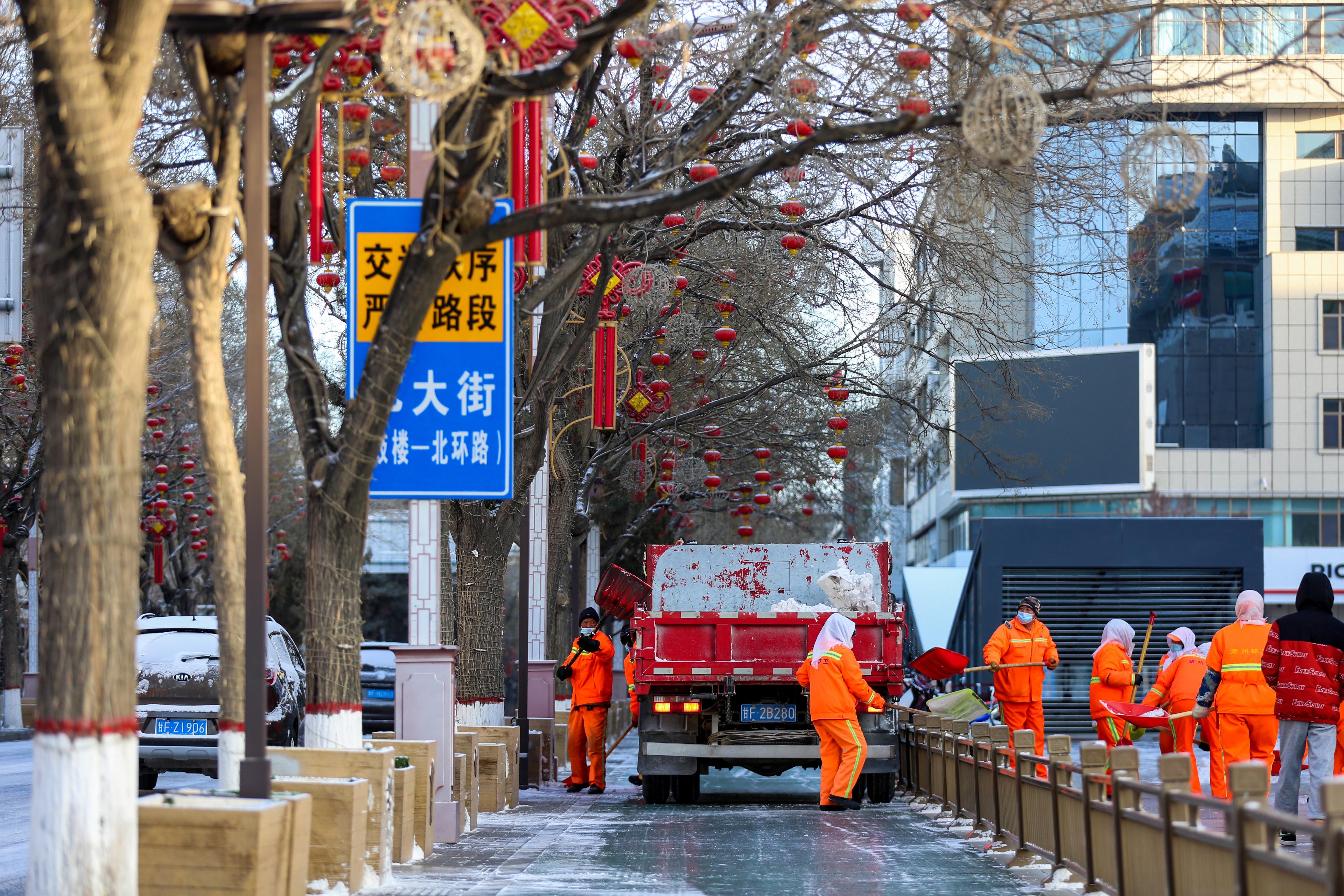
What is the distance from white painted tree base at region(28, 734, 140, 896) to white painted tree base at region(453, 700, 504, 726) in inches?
380

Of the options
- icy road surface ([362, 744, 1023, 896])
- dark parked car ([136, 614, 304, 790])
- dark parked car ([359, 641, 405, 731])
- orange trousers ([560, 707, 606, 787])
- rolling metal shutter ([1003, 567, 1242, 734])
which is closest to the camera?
icy road surface ([362, 744, 1023, 896])

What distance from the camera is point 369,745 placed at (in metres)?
10.9

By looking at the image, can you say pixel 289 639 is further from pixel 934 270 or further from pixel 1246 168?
pixel 1246 168

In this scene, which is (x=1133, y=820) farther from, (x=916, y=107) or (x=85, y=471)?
(x=85, y=471)

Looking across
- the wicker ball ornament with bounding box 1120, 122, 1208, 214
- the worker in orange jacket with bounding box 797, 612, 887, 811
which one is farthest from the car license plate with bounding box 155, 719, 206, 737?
the wicker ball ornament with bounding box 1120, 122, 1208, 214

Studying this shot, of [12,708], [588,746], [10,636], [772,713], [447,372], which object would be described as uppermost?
[447,372]

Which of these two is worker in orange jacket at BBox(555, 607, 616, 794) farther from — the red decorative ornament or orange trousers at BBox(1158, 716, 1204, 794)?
the red decorative ornament

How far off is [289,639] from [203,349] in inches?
357

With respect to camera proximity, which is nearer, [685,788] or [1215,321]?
[685,788]

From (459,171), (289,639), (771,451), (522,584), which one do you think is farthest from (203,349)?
(771,451)

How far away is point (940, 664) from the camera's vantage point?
20.5 m

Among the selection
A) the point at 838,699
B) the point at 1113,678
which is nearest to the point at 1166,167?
the point at 838,699

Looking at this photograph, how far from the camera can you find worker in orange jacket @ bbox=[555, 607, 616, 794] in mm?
17719

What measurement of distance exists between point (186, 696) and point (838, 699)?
5973mm
